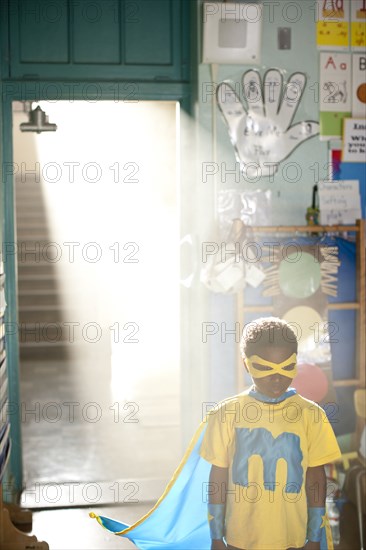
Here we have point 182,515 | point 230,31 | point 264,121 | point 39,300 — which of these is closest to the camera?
point 182,515

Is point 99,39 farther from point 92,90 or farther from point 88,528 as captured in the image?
point 88,528

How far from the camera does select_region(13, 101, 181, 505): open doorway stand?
512cm

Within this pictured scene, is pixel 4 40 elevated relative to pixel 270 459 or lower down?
elevated

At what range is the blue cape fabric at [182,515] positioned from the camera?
259 centimetres

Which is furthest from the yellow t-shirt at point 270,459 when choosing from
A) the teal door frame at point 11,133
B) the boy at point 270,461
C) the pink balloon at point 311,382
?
the teal door frame at point 11,133

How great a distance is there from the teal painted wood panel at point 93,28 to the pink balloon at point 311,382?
1891 mm

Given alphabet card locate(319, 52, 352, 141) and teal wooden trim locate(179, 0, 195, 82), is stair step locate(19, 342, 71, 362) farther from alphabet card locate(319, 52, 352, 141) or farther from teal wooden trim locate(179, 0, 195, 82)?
alphabet card locate(319, 52, 352, 141)

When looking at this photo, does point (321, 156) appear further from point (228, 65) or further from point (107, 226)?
point (107, 226)

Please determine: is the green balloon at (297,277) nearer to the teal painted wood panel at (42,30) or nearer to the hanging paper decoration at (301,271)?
the hanging paper decoration at (301,271)

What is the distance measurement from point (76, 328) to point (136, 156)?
91.1 inches

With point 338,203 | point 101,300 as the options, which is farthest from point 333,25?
point 101,300

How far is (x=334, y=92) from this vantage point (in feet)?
13.2

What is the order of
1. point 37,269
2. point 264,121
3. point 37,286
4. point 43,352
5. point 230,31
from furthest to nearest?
point 37,269
point 37,286
point 43,352
point 264,121
point 230,31

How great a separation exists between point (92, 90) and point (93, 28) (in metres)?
0.32
